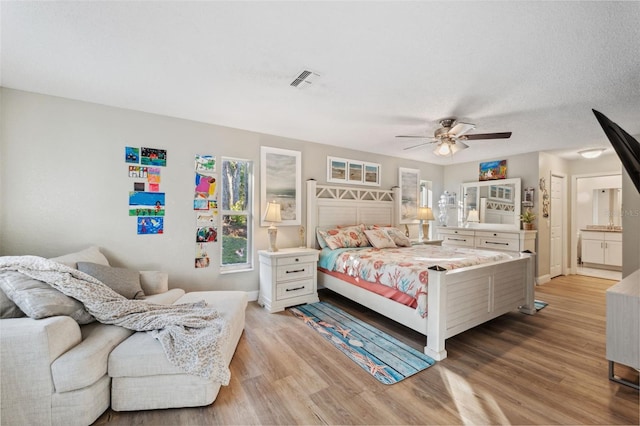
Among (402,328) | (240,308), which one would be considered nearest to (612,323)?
(402,328)

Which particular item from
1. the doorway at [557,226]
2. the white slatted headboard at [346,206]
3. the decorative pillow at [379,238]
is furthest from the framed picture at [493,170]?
the decorative pillow at [379,238]

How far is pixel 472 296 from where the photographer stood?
2.68 meters

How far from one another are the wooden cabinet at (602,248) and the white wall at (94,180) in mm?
7734

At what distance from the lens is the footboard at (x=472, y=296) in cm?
238

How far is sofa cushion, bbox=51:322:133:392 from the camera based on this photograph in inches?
60.9

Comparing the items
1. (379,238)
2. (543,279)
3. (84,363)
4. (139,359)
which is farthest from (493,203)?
(84,363)

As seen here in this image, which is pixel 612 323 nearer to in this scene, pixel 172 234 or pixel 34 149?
pixel 172 234

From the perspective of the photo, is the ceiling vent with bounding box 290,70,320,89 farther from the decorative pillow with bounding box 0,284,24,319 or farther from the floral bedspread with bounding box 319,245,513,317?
the decorative pillow with bounding box 0,284,24,319

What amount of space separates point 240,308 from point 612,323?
306cm

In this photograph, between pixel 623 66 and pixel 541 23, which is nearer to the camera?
pixel 541 23

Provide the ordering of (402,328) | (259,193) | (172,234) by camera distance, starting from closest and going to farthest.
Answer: (402,328) → (172,234) → (259,193)

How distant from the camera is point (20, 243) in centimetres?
259

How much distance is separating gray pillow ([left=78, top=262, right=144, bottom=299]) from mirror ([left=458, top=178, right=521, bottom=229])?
5915 mm

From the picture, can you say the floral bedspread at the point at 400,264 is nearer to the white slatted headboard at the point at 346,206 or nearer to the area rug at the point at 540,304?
the white slatted headboard at the point at 346,206
